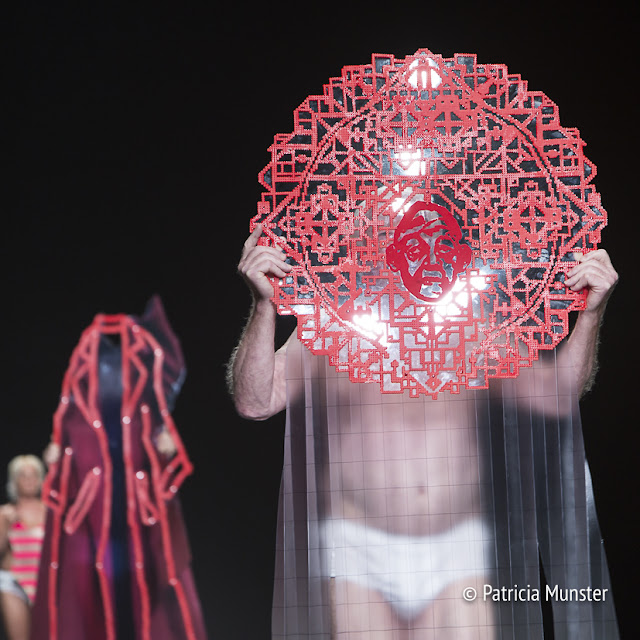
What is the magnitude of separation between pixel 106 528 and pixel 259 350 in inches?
20.0

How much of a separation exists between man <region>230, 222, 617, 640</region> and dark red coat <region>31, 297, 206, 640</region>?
0.82 feet

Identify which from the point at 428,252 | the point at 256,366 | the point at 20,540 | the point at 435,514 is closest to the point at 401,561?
the point at 435,514

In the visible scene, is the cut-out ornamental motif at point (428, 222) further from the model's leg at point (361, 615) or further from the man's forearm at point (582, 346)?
the model's leg at point (361, 615)

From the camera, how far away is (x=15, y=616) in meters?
2.65

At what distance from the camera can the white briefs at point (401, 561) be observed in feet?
6.47

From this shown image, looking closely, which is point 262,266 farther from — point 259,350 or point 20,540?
point 20,540

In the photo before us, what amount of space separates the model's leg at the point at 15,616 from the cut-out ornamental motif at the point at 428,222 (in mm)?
1276

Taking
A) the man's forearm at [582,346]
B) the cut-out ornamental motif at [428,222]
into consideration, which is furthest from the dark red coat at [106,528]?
the man's forearm at [582,346]

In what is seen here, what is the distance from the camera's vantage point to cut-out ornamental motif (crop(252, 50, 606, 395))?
1976 millimetres

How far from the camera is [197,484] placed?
9.09 ft

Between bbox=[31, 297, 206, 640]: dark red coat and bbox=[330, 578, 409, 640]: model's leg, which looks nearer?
bbox=[330, 578, 409, 640]: model's leg

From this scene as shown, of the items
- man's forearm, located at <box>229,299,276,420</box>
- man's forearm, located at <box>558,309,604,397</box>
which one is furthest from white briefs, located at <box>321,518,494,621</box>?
man's forearm, located at <box>558,309,604,397</box>

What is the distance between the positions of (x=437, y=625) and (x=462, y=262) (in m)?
0.73

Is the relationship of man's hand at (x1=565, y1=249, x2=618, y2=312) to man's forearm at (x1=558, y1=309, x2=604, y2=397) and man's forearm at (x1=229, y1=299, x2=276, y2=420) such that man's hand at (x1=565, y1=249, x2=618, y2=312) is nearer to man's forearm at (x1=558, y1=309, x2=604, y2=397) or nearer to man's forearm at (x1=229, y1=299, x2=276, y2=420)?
man's forearm at (x1=558, y1=309, x2=604, y2=397)
